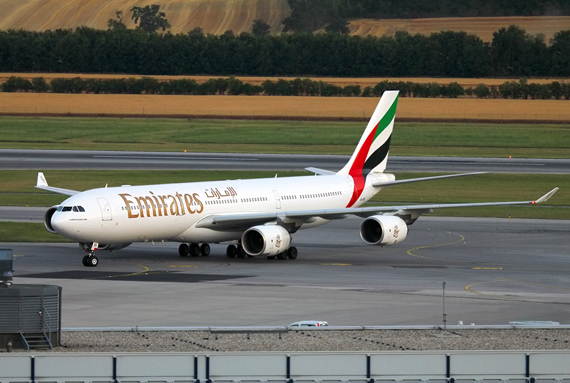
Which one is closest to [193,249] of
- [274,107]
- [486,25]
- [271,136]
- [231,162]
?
[231,162]

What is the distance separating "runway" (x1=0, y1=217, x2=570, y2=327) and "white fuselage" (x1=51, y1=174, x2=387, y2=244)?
147cm

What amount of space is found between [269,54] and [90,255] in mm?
123657

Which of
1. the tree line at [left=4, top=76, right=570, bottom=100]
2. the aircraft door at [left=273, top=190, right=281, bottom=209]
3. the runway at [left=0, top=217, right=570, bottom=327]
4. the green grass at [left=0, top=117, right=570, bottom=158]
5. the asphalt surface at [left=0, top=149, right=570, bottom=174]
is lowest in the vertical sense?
the runway at [left=0, top=217, right=570, bottom=327]

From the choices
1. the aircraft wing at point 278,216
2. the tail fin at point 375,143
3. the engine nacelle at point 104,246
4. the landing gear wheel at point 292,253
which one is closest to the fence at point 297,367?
the engine nacelle at point 104,246

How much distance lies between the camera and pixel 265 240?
47719 mm

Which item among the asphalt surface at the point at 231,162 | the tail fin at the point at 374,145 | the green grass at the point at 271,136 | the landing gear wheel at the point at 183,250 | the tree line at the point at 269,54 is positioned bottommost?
the landing gear wheel at the point at 183,250

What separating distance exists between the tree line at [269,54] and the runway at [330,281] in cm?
10314

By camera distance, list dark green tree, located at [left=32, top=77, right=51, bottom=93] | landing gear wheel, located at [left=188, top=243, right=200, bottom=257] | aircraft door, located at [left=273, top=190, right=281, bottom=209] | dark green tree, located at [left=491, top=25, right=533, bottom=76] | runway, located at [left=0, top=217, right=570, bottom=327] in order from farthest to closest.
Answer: dark green tree, located at [left=32, top=77, right=51, bottom=93]
dark green tree, located at [left=491, top=25, right=533, bottom=76]
aircraft door, located at [left=273, top=190, right=281, bottom=209]
landing gear wheel, located at [left=188, top=243, right=200, bottom=257]
runway, located at [left=0, top=217, right=570, bottom=327]

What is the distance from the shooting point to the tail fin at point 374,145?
5759cm

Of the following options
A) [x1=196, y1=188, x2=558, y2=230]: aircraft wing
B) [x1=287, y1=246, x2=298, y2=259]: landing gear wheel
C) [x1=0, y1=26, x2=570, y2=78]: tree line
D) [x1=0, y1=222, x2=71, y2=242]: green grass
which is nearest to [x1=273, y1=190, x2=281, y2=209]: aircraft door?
[x1=196, y1=188, x2=558, y2=230]: aircraft wing

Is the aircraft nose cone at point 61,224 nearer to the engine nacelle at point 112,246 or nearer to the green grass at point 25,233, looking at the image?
the engine nacelle at point 112,246

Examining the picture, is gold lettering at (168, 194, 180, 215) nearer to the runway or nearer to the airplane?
→ the airplane

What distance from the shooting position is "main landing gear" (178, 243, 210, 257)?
5088cm

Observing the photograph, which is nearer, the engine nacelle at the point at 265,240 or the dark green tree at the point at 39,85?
the engine nacelle at the point at 265,240
